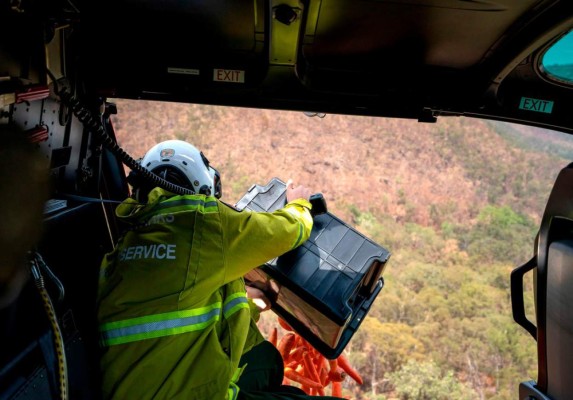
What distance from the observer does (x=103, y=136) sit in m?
2.43

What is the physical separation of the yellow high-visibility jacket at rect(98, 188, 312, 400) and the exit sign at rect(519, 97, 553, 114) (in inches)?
66.5

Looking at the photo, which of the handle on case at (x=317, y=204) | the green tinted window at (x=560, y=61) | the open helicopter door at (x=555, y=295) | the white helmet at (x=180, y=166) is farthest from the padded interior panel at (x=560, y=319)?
the white helmet at (x=180, y=166)

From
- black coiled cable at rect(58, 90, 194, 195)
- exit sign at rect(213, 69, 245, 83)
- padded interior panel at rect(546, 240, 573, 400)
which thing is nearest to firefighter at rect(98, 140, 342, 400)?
black coiled cable at rect(58, 90, 194, 195)

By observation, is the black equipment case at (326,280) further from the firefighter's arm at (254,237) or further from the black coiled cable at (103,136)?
the black coiled cable at (103,136)

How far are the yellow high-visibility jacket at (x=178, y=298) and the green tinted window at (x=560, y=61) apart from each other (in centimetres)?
173

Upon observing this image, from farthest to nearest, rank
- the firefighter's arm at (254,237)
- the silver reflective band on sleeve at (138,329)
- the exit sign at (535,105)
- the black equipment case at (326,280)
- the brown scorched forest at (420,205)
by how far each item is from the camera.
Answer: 1. the brown scorched forest at (420,205)
2. the exit sign at (535,105)
3. the black equipment case at (326,280)
4. the firefighter's arm at (254,237)
5. the silver reflective band on sleeve at (138,329)

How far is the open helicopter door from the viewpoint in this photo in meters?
2.22

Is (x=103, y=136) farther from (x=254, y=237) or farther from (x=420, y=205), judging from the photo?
(x=420, y=205)

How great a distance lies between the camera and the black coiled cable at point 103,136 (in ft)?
7.18

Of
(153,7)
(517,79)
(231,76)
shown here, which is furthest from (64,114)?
(517,79)

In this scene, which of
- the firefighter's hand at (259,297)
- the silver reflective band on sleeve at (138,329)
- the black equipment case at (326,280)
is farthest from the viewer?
the firefighter's hand at (259,297)

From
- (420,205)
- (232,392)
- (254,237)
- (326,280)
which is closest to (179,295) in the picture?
(254,237)

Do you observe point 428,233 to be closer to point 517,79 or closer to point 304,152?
point 304,152

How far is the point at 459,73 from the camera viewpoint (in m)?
2.59
